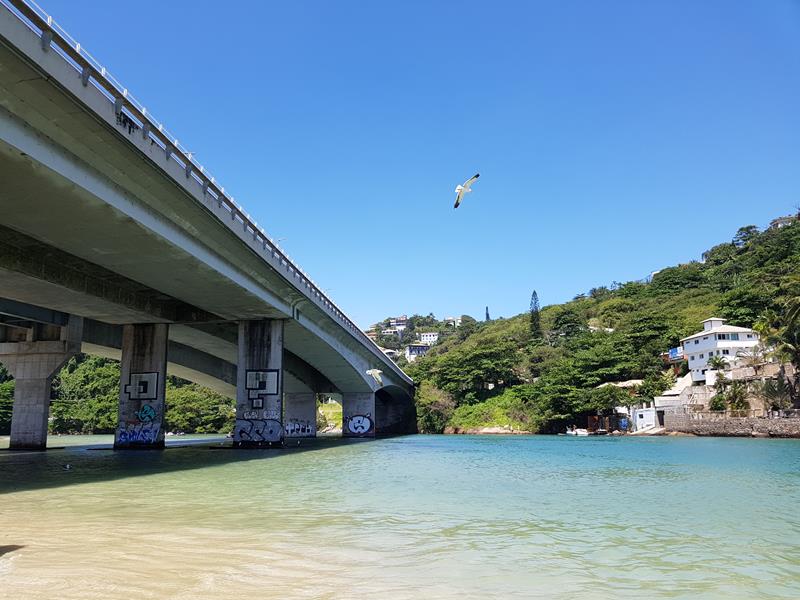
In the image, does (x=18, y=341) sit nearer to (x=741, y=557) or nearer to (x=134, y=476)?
(x=134, y=476)

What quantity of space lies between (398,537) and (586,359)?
230 feet

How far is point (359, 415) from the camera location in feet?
230

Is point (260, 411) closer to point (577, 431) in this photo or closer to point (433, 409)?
point (577, 431)

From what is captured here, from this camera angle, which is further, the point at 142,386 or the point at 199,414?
the point at 199,414

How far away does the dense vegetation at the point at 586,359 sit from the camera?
74.7 m

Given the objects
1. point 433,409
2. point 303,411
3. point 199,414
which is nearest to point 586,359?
point 433,409

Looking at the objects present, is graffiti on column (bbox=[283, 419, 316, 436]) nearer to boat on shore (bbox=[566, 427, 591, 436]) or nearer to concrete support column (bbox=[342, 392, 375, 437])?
concrete support column (bbox=[342, 392, 375, 437])

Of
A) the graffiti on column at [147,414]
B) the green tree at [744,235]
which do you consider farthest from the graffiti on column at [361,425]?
the green tree at [744,235]

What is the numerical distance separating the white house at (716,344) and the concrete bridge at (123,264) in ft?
137

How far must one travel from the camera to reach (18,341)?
38344mm

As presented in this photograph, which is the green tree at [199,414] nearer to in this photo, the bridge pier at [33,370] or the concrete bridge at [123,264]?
the concrete bridge at [123,264]

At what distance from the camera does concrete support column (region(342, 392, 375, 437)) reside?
69.7 meters

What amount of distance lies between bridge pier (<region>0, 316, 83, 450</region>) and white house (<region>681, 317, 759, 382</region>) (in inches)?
2525

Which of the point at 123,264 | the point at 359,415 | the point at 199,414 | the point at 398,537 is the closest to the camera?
the point at 398,537
